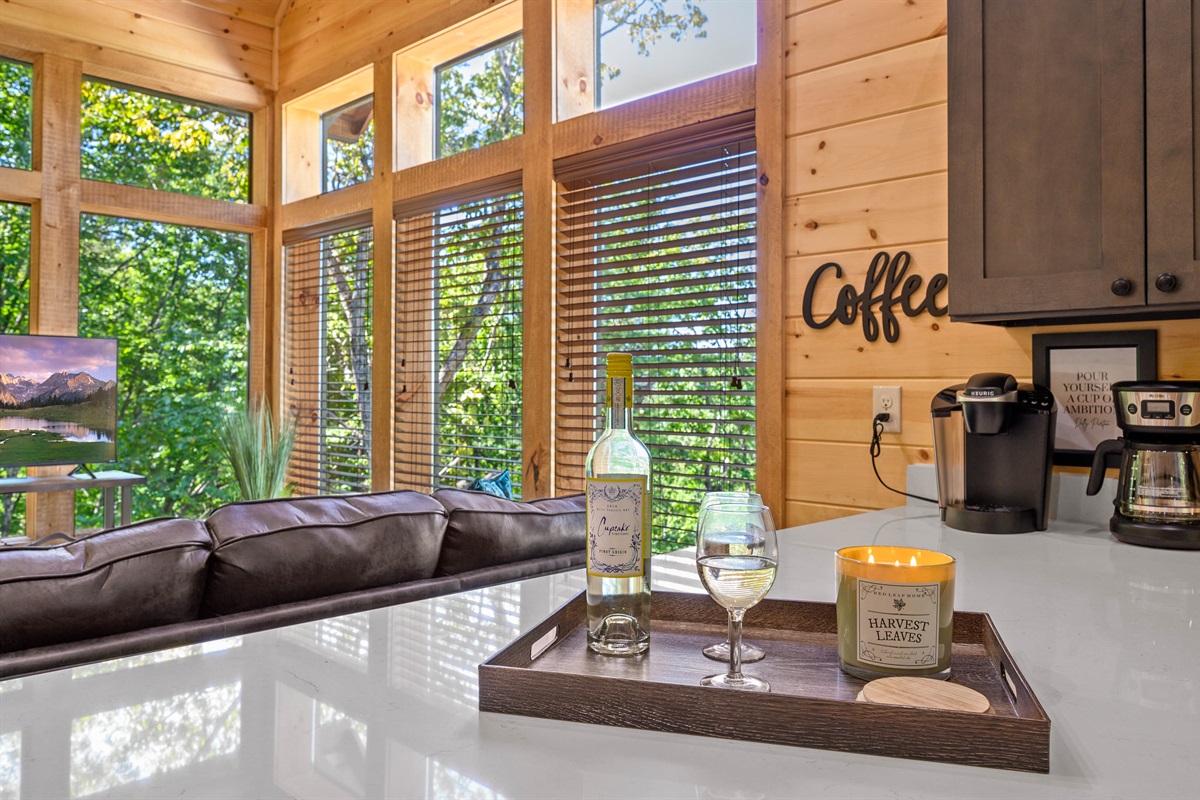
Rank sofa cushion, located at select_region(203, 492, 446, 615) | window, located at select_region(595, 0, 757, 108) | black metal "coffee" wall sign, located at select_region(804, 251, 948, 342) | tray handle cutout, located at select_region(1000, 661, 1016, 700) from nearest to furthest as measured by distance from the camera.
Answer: tray handle cutout, located at select_region(1000, 661, 1016, 700) < sofa cushion, located at select_region(203, 492, 446, 615) < black metal "coffee" wall sign, located at select_region(804, 251, 948, 342) < window, located at select_region(595, 0, 757, 108)

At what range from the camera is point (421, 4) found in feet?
12.6

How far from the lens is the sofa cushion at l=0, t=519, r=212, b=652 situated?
118 cm

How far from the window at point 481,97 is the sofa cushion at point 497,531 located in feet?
7.61

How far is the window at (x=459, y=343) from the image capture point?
3.52 meters

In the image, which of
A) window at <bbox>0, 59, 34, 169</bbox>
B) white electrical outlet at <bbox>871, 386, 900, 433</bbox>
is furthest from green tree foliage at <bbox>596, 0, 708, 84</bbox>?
window at <bbox>0, 59, 34, 169</bbox>

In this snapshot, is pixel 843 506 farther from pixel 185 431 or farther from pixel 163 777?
pixel 185 431

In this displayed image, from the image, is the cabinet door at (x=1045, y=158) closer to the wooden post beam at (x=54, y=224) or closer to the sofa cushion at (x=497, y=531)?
the sofa cushion at (x=497, y=531)

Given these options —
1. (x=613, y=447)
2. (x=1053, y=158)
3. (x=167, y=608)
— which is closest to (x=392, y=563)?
(x=167, y=608)

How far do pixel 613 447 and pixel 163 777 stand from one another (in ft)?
1.35

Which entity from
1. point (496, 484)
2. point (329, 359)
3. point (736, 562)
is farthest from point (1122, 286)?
point (329, 359)

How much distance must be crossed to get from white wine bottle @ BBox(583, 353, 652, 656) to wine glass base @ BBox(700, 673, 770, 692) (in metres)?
0.10

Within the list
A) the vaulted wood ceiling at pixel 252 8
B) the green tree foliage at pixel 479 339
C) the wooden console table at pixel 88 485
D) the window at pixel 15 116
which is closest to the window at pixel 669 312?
the green tree foliage at pixel 479 339

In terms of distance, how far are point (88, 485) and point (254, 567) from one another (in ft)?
9.40

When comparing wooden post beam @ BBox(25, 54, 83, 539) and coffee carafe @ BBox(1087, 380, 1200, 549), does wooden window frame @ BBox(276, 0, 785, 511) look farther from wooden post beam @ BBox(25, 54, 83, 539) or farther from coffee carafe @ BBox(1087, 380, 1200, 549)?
wooden post beam @ BBox(25, 54, 83, 539)
